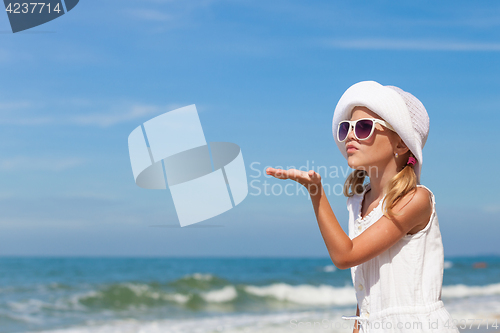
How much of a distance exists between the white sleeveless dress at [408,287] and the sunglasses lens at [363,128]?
1.01ft

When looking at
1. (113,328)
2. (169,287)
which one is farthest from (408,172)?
(169,287)

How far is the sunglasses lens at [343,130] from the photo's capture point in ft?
6.81

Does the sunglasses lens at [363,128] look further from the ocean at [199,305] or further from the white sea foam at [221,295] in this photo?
the white sea foam at [221,295]

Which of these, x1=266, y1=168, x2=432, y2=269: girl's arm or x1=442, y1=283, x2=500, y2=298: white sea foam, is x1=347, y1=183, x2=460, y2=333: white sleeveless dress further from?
x1=442, y1=283, x2=500, y2=298: white sea foam

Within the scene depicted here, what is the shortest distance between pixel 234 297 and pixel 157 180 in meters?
9.75

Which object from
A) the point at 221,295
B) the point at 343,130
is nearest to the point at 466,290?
the point at 221,295

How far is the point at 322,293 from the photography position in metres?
16.9

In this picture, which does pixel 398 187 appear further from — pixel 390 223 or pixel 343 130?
pixel 343 130

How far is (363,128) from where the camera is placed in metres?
2.01

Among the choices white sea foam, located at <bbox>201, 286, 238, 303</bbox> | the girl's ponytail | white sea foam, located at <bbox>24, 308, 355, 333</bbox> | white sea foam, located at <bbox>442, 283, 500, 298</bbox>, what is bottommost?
white sea foam, located at <bbox>442, 283, 500, 298</bbox>

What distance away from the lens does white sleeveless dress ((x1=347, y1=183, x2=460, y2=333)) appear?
189 cm

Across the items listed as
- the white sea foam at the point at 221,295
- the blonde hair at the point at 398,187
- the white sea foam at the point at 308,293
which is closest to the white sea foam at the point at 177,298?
the white sea foam at the point at 221,295

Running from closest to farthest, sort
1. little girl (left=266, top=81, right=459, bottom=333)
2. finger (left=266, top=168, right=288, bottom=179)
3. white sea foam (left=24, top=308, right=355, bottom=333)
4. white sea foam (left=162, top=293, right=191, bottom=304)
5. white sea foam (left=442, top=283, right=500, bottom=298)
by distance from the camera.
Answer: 1. finger (left=266, top=168, right=288, bottom=179)
2. little girl (left=266, top=81, right=459, bottom=333)
3. white sea foam (left=24, top=308, right=355, bottom=333)
4. white sea foam (left=162, top=293, right=191, bottom=304)
5. white sea foam (left=442, top=283, right=500, bottom=298)

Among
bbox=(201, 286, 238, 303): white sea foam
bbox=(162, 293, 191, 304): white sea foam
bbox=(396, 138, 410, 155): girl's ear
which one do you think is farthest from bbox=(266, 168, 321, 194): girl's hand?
bbox=(201, 286, 238, 303): white sea foam
